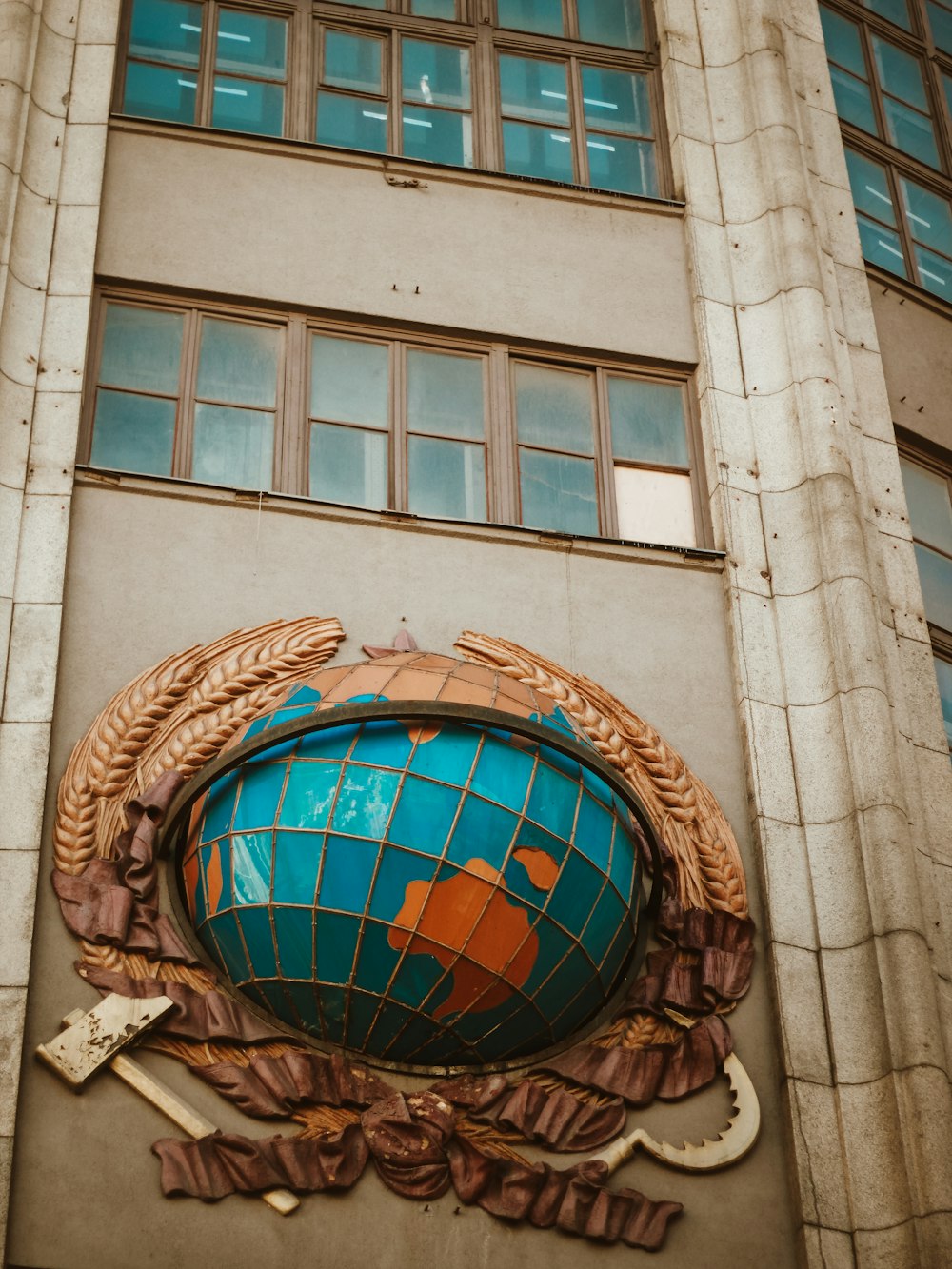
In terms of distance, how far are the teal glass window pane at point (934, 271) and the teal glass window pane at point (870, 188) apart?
0.42 m

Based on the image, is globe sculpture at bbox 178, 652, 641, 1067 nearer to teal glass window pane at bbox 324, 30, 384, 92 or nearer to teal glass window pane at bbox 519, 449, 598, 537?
teal glass window pane at bbox 519, 449, 598, 537

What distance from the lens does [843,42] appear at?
62.5ft

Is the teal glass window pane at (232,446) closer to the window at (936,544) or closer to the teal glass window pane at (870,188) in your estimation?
the window at (936,544)

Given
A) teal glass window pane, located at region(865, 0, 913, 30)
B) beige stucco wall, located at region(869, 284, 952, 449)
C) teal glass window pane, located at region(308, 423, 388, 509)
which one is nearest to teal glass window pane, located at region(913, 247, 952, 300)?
beige stucco wall, located at region(869, 284, 952, 449)

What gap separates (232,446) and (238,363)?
85 centimetres

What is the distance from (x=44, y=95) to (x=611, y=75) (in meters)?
5.25

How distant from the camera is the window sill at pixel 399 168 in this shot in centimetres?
1559

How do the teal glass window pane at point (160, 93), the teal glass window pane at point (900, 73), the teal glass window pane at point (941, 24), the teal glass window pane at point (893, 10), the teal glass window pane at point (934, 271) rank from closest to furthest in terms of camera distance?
the teal glass window pane at point (160, 93), the teal glass window pane at point (934, 271), the teal glass window pane at point (900, 73), the teal glass window pane at point (893, 10), the teal glass window pane at point (941, 24)

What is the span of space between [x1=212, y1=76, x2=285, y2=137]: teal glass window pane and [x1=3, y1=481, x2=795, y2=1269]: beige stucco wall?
429 centimetres

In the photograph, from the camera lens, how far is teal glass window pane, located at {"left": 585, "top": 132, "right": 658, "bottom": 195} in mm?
16781

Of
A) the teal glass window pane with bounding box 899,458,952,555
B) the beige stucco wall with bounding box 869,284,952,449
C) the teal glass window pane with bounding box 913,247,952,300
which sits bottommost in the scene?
the teal glass window pane with bounding box 899,458,952,555

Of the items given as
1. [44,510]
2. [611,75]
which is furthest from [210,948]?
[611,75]

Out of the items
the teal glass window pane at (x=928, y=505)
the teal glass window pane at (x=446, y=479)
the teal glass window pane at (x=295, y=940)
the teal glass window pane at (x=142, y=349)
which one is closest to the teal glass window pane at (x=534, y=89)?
the teal glass window pane at (x=446, y=479)

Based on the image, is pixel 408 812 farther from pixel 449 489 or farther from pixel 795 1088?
pixel 449 489
